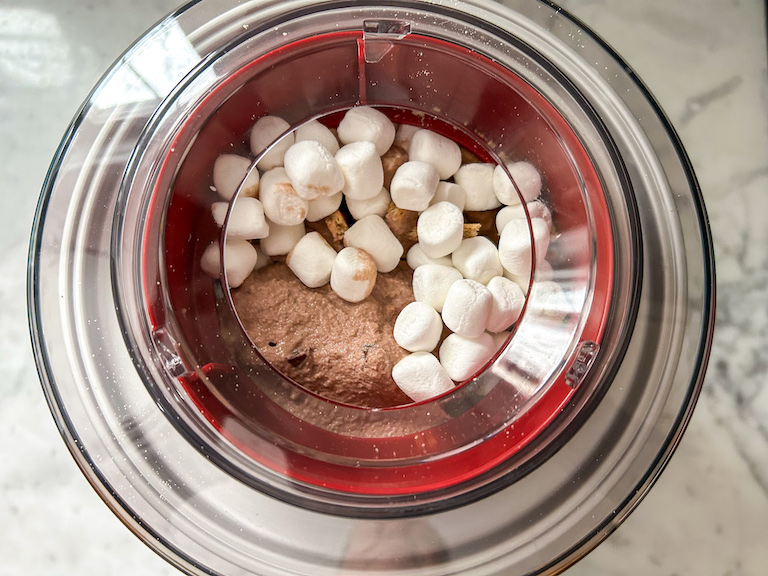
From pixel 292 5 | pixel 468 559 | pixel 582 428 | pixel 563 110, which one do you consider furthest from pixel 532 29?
pixel 468 559

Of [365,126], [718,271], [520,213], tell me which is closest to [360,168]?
[365,126]

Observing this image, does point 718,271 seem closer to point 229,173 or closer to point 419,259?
point 419,259

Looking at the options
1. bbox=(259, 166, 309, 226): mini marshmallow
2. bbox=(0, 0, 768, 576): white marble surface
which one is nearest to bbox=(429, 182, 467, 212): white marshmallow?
bbox=(259, 166, 309, 226): mini marshmallow

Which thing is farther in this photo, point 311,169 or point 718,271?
point 718,271

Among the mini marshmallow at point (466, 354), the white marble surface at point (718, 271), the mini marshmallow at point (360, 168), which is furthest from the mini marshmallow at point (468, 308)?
the white marble surface at point (718, 271)

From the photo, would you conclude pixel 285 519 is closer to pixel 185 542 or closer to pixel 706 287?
pixel 185 542

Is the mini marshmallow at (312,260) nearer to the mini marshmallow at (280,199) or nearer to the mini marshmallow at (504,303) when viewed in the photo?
the mini marshmallow at (280,199)
